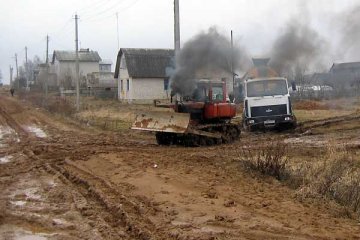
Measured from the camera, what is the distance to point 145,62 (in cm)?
5325

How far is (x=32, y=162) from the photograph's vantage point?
49.8 ft

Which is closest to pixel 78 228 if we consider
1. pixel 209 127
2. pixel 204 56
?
pixel 209 127

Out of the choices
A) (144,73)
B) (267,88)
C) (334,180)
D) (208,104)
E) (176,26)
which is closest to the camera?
(334,180)

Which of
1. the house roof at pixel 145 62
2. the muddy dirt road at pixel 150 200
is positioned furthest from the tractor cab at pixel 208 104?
the house roof at pixel 145 62

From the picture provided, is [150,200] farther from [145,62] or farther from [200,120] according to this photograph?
[145,62]

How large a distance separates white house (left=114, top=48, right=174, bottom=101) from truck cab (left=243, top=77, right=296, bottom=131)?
29.3 metres

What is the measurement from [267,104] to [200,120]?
4389 millimetres

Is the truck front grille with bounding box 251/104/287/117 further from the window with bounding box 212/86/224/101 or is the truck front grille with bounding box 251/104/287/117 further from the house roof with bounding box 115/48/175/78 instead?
the house roof with bounding box 115/48/175/78

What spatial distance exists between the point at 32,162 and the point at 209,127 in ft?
21.8

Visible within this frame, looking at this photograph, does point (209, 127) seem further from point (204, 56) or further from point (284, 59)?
point (284, 59)

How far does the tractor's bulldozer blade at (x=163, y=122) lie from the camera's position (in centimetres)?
1812

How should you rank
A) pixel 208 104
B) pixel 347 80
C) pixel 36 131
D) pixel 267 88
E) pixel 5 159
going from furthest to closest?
pixel 347 80 < pixel 36 131 < pixel 267 88 < pixel 208 104 < pixel 5 159

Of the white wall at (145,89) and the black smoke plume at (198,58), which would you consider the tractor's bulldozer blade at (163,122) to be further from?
the white wall at (145,89)

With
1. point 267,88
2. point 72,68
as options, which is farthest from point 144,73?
point 72,68
